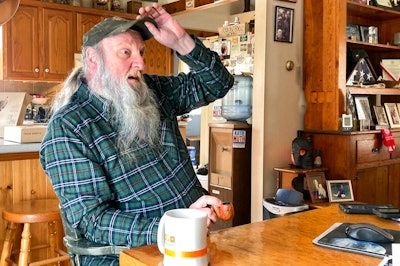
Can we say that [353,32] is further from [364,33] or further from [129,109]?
[129,109]

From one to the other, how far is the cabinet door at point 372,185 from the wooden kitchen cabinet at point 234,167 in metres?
0.86

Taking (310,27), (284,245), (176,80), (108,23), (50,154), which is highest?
(310,27)

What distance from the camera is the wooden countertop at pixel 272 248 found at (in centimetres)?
102

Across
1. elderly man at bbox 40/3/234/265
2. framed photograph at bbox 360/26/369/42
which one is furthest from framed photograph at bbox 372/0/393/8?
elderly man at bbox 40/3/234/265

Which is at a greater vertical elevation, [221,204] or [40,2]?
[40,2]

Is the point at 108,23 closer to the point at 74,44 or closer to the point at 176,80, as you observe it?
the point at 176,80

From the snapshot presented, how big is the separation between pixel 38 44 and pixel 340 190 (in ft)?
11.5

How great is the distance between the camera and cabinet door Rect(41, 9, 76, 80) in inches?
199

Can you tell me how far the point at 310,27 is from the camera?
3.68 m

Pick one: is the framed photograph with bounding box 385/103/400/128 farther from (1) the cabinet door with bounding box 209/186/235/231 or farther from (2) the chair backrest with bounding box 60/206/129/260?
(2) the chair backrest with bounding box 60/206/129/260

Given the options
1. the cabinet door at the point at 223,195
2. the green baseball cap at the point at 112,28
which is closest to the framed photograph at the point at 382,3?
the cabinet door at the point at 223,195

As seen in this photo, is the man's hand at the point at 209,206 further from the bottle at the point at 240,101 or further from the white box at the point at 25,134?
the bottle at the point at 240,101

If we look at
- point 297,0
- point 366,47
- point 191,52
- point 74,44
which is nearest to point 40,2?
point 74,44

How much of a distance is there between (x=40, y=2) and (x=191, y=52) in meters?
3.69
